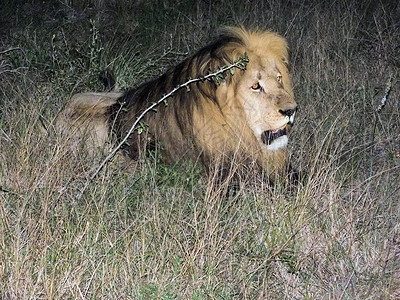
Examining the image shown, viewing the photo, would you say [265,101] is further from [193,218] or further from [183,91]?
[193,218]

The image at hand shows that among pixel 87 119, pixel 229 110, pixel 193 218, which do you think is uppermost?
pixel 229 110

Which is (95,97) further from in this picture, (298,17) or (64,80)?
(298,17)

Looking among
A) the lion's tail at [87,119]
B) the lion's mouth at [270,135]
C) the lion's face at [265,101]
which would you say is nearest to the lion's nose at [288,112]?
the lion's face at [265,101]

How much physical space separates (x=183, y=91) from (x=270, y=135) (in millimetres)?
548

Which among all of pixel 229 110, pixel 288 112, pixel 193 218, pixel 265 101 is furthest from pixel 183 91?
pixel 193 218

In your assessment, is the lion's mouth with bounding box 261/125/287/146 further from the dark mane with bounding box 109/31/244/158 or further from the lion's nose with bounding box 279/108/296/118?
the dark mane with bounding box 109/31/244/158

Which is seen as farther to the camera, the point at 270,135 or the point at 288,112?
the point at 270,135

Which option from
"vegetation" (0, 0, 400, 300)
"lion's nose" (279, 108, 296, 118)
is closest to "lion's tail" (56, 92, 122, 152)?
"vegetation" (0, 0, 400, 300)

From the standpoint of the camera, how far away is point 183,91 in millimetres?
4828

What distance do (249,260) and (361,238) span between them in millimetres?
548

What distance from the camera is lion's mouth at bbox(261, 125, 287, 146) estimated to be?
466 centimetres

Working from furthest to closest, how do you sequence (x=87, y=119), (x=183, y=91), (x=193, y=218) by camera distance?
(x=87, y=119) < (x=183, y=91) < (x=193, y=218)

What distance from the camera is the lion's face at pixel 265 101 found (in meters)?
4.54

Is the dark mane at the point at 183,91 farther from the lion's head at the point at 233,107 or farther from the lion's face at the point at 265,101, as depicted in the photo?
the lion's face at the point at 265,101
